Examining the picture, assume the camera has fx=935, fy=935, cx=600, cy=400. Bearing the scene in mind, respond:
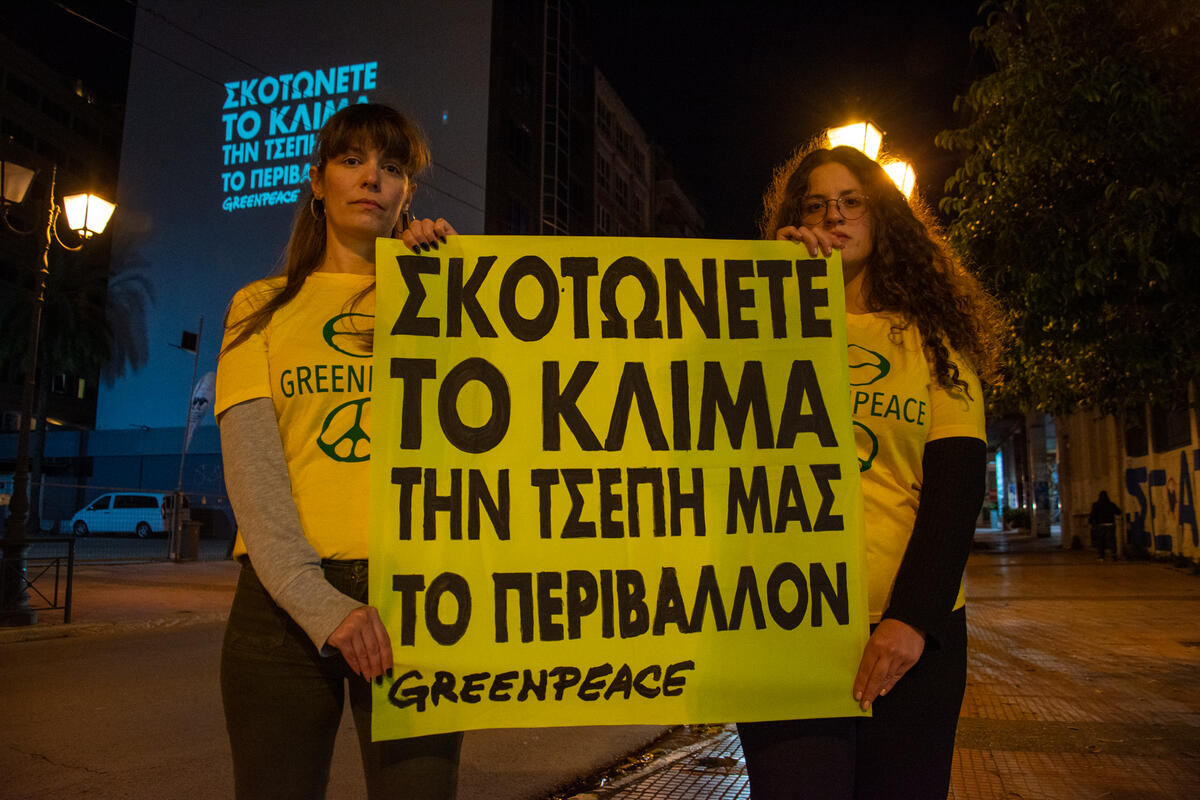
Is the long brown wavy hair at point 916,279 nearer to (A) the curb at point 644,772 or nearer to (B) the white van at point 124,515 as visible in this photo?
(A) the curb at point 644,772

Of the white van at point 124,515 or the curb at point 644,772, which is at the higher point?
the white van at point 124,515

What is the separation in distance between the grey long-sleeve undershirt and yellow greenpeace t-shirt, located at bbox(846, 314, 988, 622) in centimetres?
112

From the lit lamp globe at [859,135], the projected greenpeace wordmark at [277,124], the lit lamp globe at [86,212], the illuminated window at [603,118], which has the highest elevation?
the illuminated window at [603,118]

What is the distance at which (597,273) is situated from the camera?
85.2 inches

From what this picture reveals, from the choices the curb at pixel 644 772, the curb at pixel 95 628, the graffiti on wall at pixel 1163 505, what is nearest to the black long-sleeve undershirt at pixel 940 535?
the curb at pixel 644 772

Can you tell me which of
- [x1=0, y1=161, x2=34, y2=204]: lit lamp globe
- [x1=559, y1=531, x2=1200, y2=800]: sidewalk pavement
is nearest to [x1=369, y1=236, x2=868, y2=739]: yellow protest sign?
[x1=559, y1=531, x2=1200, y2=800]: sidewalk pavement

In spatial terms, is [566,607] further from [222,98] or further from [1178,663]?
[222,98]

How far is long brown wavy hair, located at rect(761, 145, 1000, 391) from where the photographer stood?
2.22 metres

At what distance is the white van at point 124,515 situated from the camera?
24.8 m

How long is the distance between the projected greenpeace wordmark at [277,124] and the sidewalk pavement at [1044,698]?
22898 millimetres

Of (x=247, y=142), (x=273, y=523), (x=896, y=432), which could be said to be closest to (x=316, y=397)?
(x=273, y=523)

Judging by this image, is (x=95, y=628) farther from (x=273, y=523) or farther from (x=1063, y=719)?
(x=273, y=523)

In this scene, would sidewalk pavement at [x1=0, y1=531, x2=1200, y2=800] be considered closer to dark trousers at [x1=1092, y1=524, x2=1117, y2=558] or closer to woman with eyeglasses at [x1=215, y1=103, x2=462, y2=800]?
woman with eyeglasses at [x1=215, y1=103, x2=462, y2=800]

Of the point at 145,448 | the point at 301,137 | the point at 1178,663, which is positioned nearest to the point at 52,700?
the point at 1178,663
